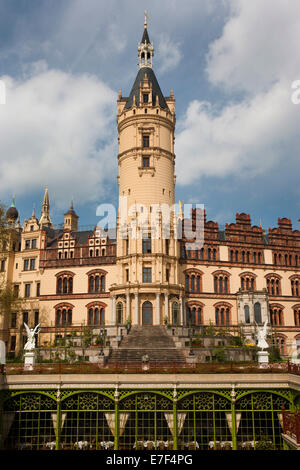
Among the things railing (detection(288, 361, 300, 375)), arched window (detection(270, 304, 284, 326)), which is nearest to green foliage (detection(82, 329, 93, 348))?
railing (detection(288, 361, 300, 375))

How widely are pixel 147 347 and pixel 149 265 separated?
1263cm

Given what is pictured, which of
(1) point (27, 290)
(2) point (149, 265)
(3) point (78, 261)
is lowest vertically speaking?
(1) point (27, 290)

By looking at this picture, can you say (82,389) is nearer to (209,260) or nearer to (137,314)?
(137,314)

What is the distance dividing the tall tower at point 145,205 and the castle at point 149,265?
0.12 metres

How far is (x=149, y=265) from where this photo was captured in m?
49.6

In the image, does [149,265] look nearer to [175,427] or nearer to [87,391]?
[87,391]

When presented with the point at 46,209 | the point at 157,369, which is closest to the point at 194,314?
the point at 157,369

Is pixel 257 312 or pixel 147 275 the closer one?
pixel 147 275

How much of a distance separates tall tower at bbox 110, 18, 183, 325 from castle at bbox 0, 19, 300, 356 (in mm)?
124

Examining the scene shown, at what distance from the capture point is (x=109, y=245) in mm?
54375

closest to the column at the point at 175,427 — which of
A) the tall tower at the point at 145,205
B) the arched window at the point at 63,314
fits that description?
the tall tower at the point at 145,205

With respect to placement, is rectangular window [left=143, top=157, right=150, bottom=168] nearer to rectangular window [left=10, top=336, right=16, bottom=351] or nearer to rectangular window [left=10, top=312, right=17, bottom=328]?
rectangular window [left=10, top=312, right=17, bottom=328]

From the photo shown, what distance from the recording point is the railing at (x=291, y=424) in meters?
19.5
